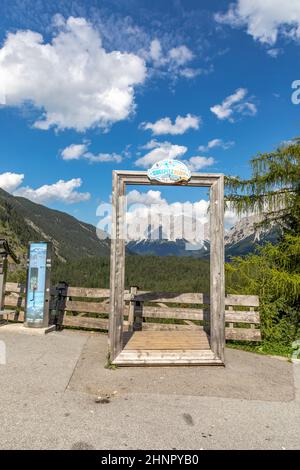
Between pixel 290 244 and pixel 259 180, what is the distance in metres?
2.07

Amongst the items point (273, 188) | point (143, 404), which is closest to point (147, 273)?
point (273, 188)

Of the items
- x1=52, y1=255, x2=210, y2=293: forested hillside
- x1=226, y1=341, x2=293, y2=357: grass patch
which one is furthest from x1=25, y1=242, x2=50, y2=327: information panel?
x1=52, y1=255, x2=210, y2=293: forested hillside

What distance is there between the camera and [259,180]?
1005 cm

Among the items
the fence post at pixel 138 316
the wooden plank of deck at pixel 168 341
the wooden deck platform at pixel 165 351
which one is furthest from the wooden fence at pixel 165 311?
the wooden deck platform at pixel 165 351

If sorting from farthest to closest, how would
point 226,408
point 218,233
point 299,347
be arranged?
point 299,347 → point 218,233 → point 226,408

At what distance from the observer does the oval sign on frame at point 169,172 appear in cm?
641

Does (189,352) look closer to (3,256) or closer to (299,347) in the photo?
(299,347)

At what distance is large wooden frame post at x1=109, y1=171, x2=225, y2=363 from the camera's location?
6.27 m

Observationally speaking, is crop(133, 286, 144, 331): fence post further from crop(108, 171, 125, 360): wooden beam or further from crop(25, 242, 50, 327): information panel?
crop(108, 171, 125, 360): wooden beam

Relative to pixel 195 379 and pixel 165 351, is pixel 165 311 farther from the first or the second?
pixel 195 379

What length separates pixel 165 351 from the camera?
6.54 metres

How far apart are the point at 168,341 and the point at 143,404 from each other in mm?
2736

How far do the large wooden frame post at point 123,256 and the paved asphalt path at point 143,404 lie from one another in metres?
0.55
